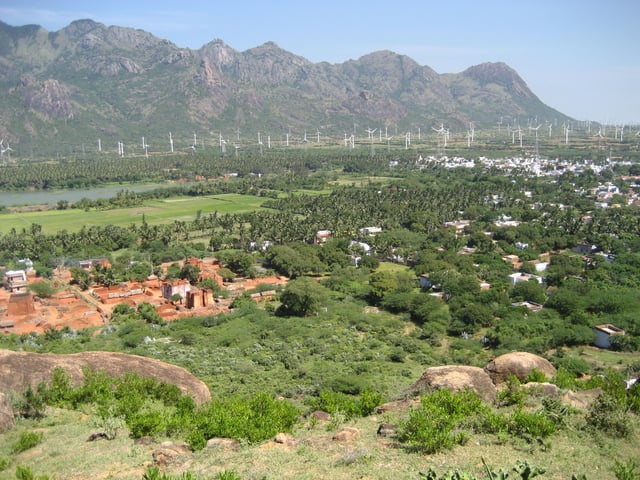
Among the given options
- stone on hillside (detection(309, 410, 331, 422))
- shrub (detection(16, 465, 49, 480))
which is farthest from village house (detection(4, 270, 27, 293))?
shrub (detection(16, 465, 49, 480))

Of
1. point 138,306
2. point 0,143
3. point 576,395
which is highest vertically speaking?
point 0,143

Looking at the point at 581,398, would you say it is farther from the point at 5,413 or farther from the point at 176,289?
the point at 176,289

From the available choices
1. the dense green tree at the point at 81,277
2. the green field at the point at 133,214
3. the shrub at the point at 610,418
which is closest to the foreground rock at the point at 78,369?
the shrub at the point at 610,418

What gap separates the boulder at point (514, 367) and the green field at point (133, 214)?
61562mm

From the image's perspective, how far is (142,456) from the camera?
1209 centimetres

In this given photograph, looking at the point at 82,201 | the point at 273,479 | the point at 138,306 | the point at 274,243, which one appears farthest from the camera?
the point at 82,201

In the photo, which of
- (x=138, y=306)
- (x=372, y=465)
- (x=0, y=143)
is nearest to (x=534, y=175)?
(x=138, y=306)

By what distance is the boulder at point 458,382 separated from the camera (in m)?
16.0

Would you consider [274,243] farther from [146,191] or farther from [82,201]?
[146,191]

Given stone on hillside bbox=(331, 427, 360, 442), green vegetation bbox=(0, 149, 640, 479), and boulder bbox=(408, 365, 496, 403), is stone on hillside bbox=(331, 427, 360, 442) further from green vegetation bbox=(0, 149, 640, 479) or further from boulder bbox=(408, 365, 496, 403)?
boulder bbox=(408, 365, 496, 403)

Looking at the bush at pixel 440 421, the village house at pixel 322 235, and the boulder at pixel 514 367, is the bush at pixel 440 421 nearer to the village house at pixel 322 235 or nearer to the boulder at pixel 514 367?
the boulder at pixel 514 367

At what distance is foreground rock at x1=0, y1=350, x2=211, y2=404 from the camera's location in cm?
1678

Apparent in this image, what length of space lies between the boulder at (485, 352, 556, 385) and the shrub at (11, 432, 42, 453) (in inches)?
507

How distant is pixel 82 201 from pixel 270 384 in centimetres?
7316
